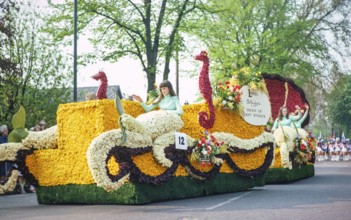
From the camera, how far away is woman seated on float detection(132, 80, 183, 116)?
46.6 feet

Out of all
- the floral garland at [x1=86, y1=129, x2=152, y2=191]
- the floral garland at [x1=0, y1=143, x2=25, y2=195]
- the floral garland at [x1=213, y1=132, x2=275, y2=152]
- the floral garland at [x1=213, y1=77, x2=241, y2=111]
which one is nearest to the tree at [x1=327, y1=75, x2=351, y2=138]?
the floral garland at [x1=213, y1=132, x2=275, y2=152]

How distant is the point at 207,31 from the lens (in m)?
32.2

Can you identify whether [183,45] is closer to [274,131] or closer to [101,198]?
[274,131]

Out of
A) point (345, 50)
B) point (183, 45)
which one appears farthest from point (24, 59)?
point (345, 50)

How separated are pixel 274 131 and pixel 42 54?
1367cm

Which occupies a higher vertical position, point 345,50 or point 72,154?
point 345,50

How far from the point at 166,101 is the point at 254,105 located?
328cm

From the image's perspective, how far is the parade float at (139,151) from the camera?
12.5 metres

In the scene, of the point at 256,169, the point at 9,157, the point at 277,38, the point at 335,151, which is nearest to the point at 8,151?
the point at 9,157

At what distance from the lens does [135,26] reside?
29.3 meters

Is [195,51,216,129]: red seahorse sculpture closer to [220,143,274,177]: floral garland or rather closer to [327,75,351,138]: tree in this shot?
[220,143,274,177]: floral garland

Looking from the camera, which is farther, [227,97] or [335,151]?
[335,151]

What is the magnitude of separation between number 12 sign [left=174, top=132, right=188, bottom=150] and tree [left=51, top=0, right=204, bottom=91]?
14.7 m

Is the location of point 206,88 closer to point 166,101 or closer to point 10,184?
point 166,101
